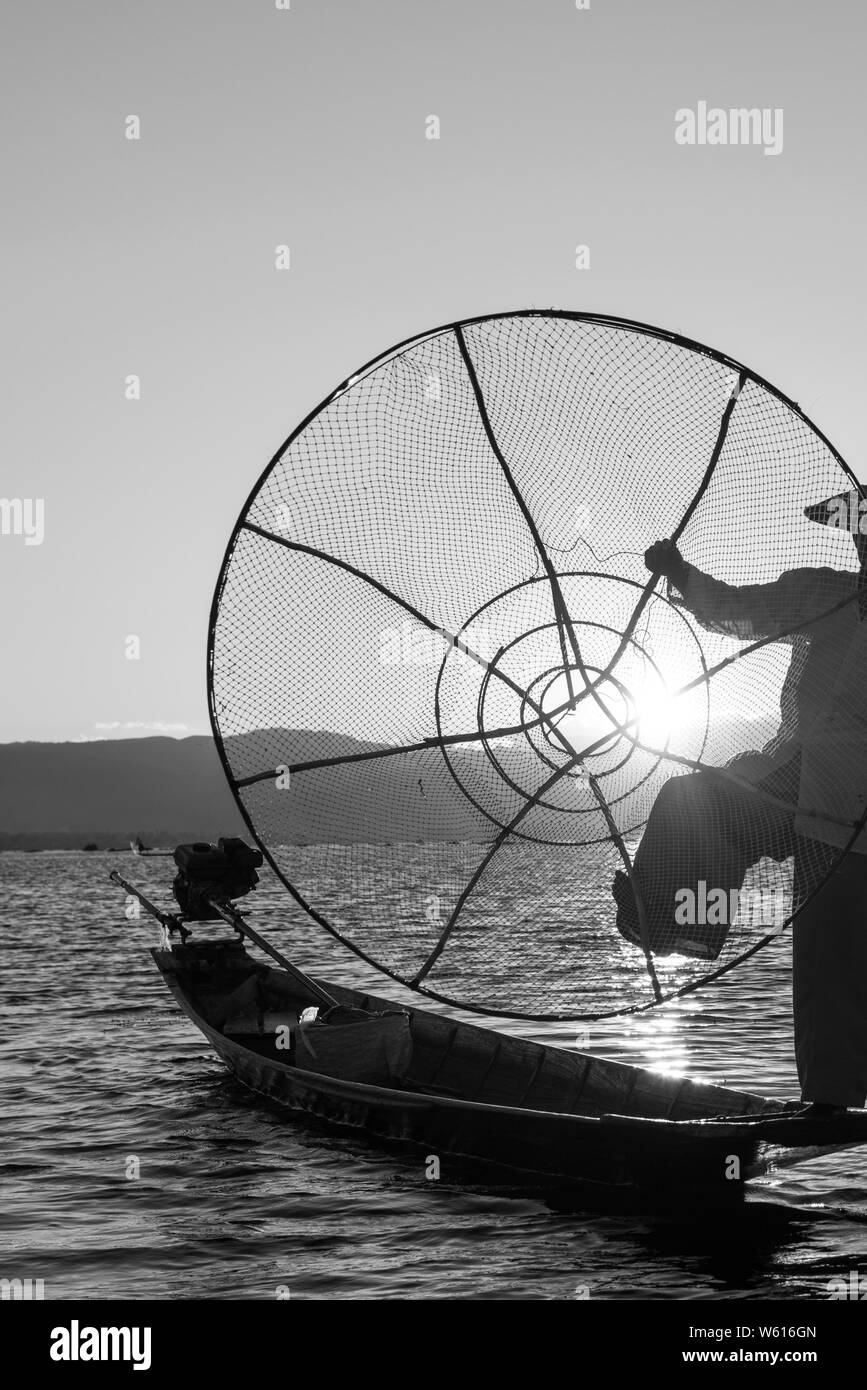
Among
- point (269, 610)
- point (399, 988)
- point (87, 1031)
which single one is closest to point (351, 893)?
point (269, 610)

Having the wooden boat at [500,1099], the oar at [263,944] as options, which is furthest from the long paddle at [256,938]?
the wooden boat at [500,1099]

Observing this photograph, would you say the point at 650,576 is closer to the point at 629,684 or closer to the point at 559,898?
the point at 629,684

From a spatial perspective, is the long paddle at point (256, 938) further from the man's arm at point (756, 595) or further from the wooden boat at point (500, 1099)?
the man's arm at point (756, 595)

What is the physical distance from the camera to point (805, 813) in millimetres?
8031

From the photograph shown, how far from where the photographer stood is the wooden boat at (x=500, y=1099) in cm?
885

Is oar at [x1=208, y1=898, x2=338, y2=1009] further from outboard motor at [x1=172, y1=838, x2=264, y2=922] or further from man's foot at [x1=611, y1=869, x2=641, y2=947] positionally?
man's foot at [x1=611, y1=869, x2=641, y2=947]

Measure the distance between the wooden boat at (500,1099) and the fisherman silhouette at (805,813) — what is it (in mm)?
544

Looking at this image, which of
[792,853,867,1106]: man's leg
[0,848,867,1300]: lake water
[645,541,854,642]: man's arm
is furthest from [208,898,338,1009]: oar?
[645,541,854,642]: man's arm

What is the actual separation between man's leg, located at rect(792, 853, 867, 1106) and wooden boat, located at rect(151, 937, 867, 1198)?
21 centimetres

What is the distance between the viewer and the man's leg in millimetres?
7758

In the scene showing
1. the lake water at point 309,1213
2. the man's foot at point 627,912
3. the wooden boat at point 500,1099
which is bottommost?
the lake water at point 309,1213
